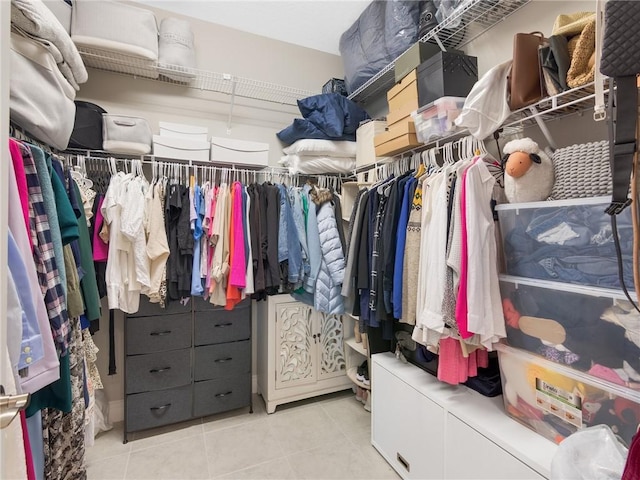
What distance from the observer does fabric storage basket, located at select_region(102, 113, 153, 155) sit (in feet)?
6.52

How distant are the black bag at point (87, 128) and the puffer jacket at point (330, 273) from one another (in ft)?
5.02

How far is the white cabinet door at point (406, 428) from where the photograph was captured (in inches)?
58.4

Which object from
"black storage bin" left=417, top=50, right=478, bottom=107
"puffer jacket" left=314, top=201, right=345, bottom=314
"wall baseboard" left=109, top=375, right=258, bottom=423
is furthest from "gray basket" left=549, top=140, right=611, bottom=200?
"wall baseboard" left=109, top=375, right=258, bottom=423

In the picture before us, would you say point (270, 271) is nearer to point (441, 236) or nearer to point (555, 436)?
point (441, 236)

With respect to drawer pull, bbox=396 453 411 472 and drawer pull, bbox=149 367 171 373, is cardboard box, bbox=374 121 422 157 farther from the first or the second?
drawer pull, bbox=149 367 171 373

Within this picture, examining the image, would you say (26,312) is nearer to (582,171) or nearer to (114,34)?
(582,171)

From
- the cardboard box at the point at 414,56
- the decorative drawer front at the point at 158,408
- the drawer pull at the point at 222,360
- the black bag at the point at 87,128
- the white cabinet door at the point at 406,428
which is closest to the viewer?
the white cabinet door at the point at 406,428

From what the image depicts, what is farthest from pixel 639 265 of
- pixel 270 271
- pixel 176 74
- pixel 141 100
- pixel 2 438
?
pixel 141 100

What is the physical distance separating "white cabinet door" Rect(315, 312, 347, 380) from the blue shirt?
1838 mm

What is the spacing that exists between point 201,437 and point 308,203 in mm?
1720

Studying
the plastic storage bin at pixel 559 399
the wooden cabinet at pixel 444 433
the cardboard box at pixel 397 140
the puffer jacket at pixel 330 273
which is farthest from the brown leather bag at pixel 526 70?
the puffer jacket at pixel 330 273

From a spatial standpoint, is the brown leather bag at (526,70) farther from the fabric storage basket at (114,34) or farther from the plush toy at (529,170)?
the fabric storage basket at (114,34)

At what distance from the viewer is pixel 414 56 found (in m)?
1.78

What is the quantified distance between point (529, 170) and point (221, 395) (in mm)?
2274
